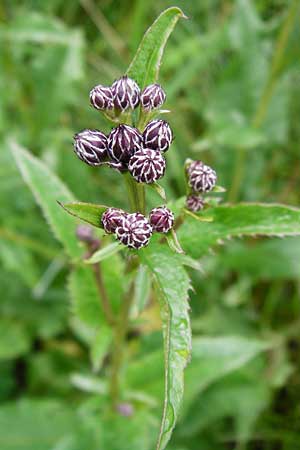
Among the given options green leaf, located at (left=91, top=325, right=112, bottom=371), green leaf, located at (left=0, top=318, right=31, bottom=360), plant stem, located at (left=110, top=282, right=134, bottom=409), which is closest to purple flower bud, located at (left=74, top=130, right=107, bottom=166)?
plant stem, located at (left=110, top=282, right=134, bottom=409)

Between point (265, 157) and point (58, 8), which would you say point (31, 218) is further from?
point (58, 8)

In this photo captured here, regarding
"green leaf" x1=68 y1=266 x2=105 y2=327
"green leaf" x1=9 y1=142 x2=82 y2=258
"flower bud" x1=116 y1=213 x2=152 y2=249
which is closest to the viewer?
"flower bud" x1=116 y1=213 x2=152 y2=249

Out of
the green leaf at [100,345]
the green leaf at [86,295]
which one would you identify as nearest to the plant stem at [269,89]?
the green leaf at [86,295]

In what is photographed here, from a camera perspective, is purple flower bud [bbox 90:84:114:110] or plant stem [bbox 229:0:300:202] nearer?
purple flower bud [bbox 90:84:114:110]

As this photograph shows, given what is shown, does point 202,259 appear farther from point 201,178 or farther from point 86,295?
point 201,178

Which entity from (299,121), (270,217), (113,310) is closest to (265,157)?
(299,121)

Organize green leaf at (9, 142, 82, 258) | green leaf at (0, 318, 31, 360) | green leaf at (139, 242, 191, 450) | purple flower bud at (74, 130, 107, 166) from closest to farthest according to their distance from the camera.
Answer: green leaf at (139, 242, 191, 450)
purple flower bud at (74, 130, 107, 166)
green leaf at (9, 142, 82, 258)
green leaf at (0, 318, 31, 360)

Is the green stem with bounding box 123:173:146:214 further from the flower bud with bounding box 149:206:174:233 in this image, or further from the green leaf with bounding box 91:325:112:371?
the green leaf with bounding box 91:325:112:371
